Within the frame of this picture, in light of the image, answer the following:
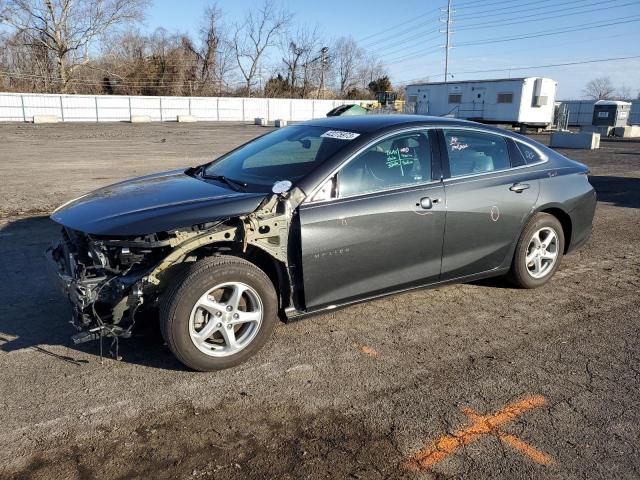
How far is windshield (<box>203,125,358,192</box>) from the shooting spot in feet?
13.1

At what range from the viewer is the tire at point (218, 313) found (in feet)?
10.7

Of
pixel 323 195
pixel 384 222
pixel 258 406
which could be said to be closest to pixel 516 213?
pixel 384 222

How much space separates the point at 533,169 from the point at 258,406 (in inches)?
134

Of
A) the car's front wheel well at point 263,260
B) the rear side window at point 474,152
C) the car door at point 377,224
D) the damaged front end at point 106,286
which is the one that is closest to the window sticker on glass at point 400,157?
the car door at point 377,224

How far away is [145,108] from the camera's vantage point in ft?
157

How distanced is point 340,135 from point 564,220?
2.51 m

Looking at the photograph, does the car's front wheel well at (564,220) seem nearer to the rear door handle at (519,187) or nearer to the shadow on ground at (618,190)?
the rear door handle at (519,187)

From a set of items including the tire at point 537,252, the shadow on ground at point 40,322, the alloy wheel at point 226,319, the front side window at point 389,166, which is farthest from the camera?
the tire at point 537,252

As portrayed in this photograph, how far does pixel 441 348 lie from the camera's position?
12.8 ft

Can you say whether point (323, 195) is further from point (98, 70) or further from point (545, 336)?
point (98, 70)

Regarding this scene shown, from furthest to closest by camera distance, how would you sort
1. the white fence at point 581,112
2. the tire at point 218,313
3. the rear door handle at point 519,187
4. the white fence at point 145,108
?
the white fence at point 581,112, the white fence at point 145,108, the rear door handle at point 519,187, the tire at point 218,313

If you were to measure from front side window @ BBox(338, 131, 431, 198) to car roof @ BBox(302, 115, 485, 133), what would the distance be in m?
0.14

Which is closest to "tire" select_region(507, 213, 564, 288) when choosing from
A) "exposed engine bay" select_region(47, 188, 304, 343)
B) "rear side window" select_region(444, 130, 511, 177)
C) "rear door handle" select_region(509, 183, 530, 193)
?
"rear door handle" select_region(509, 183, 530, 193)

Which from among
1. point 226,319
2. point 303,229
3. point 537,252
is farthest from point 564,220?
point 226,319
